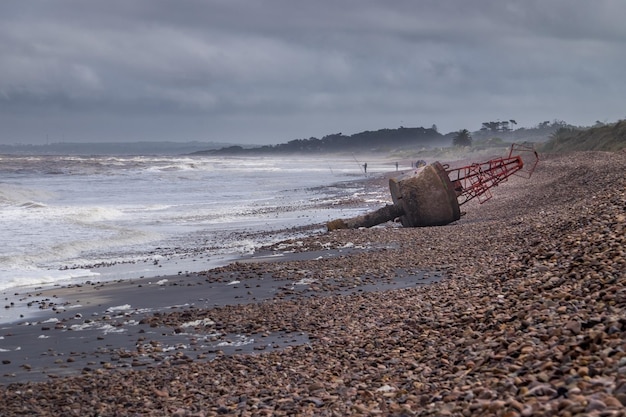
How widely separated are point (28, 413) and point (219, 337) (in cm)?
296

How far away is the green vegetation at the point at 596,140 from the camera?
169ft

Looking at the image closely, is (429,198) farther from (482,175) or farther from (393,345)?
(393,345)

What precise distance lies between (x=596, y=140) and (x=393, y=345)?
176 feet

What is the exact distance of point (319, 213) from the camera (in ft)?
95.8

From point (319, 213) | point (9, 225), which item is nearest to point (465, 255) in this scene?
point (319, 213)

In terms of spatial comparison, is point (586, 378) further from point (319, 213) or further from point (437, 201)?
point (319, 213)

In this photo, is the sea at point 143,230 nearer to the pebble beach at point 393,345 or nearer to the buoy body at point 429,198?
the pebble beach at point 393,345

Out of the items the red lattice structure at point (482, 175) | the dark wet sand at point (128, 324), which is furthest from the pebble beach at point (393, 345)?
the red lattice structure at point (482, 175)

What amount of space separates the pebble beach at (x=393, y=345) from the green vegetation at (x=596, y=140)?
38.1 metres

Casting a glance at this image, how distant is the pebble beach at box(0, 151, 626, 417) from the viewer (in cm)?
546

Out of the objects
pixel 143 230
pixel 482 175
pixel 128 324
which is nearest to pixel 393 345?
pixel 128 324

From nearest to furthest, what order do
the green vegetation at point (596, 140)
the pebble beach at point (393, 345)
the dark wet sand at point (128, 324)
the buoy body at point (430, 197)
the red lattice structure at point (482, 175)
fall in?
1. the pebble beach at point (393, 345)
2. the dark wet sand at point (128, 324)
3. the buoy body at point (430, 197)
4. the red lattice structure at point (482, 175)
5. the green vegetation at point (596, 140)

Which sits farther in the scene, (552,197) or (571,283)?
(552,197)

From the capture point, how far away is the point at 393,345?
26.3 feet
